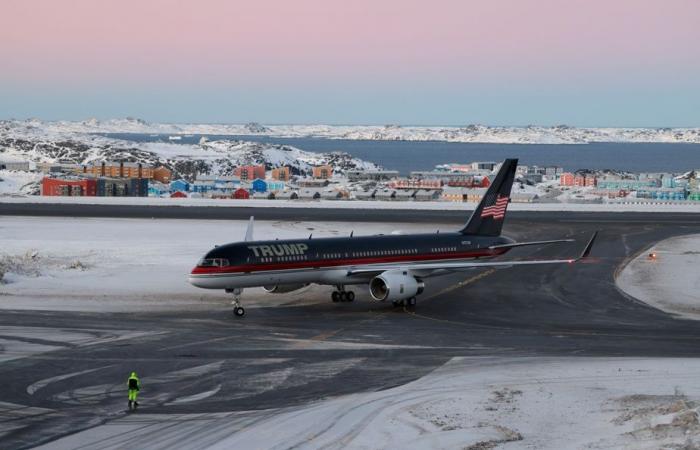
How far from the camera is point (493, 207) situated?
64.0 meters

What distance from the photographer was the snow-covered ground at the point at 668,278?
186ft

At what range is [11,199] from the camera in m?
147

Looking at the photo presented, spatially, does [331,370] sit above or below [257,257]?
below

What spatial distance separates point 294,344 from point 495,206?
2460 cm

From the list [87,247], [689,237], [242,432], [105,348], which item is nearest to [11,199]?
[87,247]

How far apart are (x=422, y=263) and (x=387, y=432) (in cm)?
2974

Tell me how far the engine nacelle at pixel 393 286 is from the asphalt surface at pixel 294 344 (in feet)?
3.41

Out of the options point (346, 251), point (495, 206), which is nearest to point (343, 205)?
point (495, 206)

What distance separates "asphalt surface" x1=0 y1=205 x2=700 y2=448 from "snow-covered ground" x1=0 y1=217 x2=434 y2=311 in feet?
14.3

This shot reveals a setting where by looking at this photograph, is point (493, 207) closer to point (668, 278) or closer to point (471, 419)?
point (668, 278)

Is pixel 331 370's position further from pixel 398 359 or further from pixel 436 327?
pixel 436 327

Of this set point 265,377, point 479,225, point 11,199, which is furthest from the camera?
point 11,199

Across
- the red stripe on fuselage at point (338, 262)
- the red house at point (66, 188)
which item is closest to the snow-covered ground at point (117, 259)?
→ the red stripe on fuselage at point (338, 262)

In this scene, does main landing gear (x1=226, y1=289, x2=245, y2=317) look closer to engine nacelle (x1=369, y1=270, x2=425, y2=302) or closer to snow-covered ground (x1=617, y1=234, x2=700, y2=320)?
engine nacelle (x1=369, y1=270, x2=425, y2=302)
